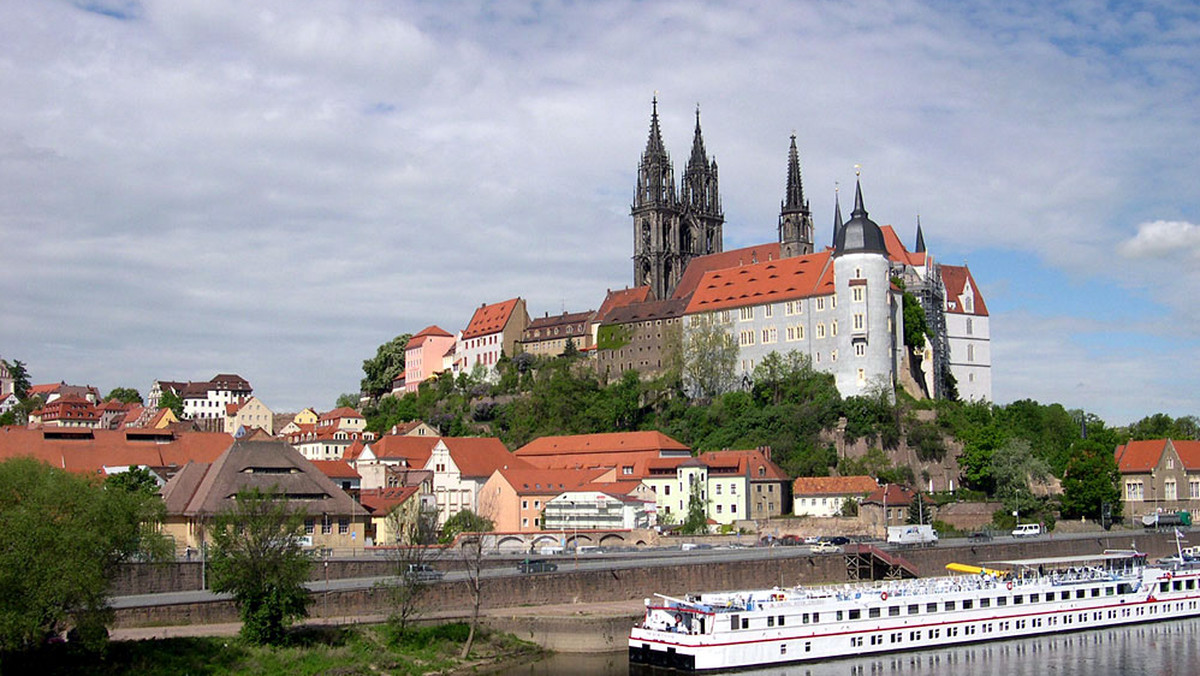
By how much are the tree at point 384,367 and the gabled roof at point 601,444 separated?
57031mm

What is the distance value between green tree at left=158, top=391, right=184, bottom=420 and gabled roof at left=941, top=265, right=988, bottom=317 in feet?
346

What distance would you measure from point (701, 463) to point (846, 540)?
63.8ft

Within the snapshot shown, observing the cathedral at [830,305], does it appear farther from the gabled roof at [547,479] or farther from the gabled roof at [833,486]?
the gabled roof at [547,479]

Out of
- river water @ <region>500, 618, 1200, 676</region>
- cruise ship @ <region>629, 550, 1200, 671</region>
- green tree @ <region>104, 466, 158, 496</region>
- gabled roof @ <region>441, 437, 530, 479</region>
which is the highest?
gabled roof @ <region>441, 437, 530, 479</region>

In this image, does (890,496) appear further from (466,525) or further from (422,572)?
(422,572)

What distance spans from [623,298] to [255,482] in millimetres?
77801

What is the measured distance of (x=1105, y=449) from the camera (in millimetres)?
99438

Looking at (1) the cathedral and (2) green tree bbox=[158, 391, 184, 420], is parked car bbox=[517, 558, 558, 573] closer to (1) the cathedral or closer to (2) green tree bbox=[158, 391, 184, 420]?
(1) the cathedral

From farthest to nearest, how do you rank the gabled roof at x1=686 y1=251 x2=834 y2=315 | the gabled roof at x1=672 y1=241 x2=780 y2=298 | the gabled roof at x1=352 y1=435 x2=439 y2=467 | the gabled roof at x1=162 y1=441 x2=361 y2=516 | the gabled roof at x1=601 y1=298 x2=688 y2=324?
the gabled roof at x1=672 y1=241 x2=780 y2=298 < the gabled roof at x1=601 y1=298 x2=688 y2=324 < the gabled roof at x1=686 y1=251 x2=834 y2=315 < the gabled roof at x1=352 y1=435 x2=439 y2=467 < the gabled roof at x1=162 y1=441 x2=361 y2=516

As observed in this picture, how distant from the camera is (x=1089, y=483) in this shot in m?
96.9

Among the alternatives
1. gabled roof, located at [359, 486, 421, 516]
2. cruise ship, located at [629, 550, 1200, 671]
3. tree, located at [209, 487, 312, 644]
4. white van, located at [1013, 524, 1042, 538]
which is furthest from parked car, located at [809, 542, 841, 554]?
tree, located at [209, 487, 312, 644]

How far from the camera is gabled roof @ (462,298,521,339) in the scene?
505ft

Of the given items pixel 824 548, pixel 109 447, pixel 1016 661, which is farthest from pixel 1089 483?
pixel 109 447

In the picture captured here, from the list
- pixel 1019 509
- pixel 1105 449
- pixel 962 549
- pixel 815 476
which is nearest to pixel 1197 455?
pixel 1105 449
